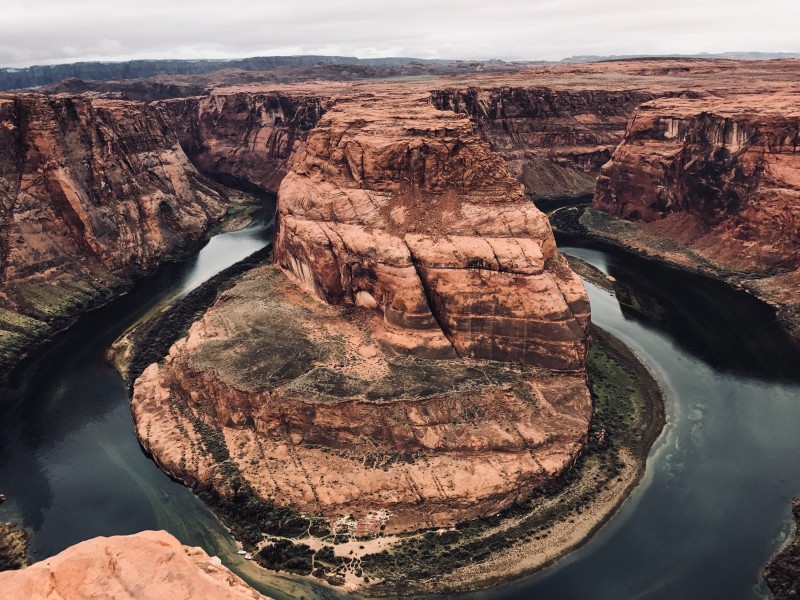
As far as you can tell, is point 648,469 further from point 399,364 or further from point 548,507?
point 399,364

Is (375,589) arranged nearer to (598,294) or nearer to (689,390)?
(689,390)

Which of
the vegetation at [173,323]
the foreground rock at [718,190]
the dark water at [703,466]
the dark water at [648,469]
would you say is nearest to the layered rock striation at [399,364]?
the dark water at [648,469]

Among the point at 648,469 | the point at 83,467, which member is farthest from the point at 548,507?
the point at 83,467

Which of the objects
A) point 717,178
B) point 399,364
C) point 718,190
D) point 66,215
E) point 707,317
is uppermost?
point 717,178

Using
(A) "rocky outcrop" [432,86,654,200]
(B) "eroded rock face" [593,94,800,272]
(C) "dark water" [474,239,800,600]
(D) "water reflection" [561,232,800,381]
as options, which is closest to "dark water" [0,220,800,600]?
(C) "dark water" [474,239,800,600]

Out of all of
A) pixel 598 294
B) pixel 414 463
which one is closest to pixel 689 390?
pixel 598 294

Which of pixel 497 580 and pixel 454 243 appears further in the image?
pixel 454 243
